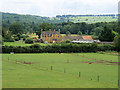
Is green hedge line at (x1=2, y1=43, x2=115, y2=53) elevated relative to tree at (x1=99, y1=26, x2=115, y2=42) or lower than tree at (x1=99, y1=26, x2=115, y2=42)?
lower

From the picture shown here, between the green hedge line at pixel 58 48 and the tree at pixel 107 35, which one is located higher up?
the tree at pixel 107 35

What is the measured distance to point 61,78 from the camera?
32906mm

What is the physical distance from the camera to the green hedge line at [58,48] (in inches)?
2518

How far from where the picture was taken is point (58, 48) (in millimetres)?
67812

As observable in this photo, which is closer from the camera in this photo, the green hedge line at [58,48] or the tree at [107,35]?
the green hedge line at [58,48]

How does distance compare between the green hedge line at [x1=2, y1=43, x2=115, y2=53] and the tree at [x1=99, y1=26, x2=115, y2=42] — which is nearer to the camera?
the green hedge line at [x1=2, y1=43, x2=115, y2=53]

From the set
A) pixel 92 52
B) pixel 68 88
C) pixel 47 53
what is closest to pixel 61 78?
pixel 68 88

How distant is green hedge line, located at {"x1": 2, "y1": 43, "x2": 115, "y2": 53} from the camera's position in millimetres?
63953

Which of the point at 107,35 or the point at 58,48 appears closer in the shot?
the point at 58,48

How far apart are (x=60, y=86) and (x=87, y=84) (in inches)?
133

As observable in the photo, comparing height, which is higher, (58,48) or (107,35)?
(107,35)

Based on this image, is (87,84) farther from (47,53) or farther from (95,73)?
(47,53)

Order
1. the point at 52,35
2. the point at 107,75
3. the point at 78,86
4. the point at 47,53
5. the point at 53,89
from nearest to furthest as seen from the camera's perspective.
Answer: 1. the point at 53,89
2. the point at 78,86
3. the point at 107,75
4. the point at 47,53
5. the point at 52,35

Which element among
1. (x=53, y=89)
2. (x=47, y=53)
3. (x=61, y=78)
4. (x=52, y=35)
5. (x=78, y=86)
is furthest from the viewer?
(x=52, y=35)
